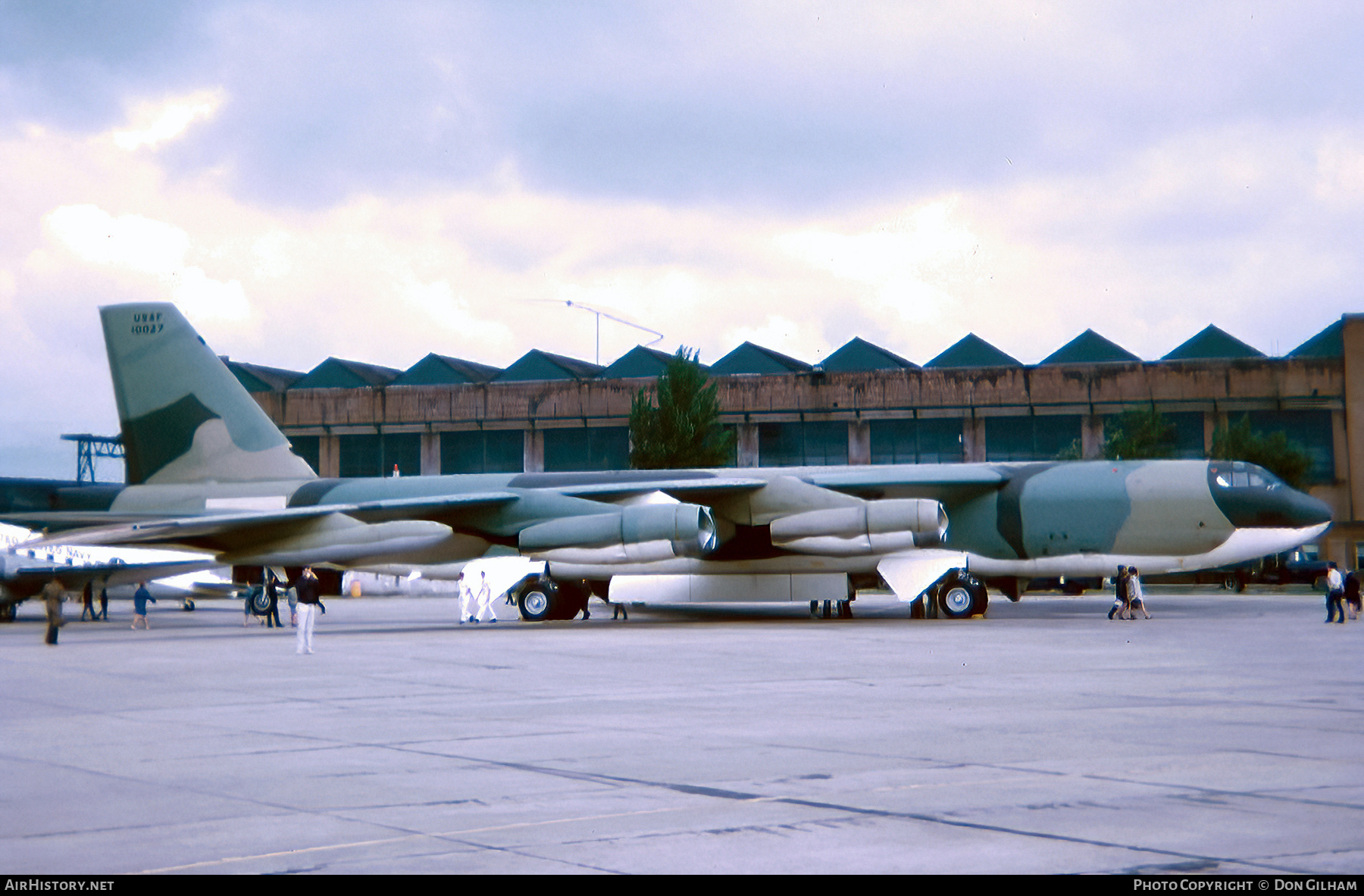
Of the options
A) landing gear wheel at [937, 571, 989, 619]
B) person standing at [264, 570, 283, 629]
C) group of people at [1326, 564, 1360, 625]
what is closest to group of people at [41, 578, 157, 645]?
person standing at [264, 570, 283, 629]

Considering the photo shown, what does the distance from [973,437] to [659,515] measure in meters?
35.2

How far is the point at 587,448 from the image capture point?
6047 cm

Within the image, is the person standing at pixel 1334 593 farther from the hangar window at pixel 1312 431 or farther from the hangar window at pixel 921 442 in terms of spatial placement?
the hangar window at pixel 1312 431

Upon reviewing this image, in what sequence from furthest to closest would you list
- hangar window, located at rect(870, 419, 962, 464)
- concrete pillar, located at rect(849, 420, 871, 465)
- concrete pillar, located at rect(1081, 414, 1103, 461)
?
concrete pillar, located at rect(849, 420, 871, 465) → hangar window, located at rect(870, 419, 962, 464) → concrete pillar, located at rect(1081, 414, 1103, 461)

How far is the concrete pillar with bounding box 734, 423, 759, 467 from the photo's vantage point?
195 ft

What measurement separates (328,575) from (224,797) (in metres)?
44.9

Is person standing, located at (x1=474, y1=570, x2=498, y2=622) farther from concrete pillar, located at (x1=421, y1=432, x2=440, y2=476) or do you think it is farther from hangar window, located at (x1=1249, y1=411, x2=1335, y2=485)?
hangar window, located at (x1=1249, y1=411, x2=1335, y2=485)

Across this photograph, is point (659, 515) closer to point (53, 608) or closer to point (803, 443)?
point (53, 608)

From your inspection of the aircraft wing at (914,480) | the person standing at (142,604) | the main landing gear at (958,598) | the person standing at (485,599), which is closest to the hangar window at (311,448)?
the person standing at (142,604)

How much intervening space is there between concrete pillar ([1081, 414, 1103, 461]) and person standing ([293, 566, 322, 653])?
145ft

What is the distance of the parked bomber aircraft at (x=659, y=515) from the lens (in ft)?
83.3

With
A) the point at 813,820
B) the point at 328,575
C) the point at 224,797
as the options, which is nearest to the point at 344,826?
the point at 224,797

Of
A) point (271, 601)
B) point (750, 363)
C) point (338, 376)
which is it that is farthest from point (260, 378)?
point (271, 601)
